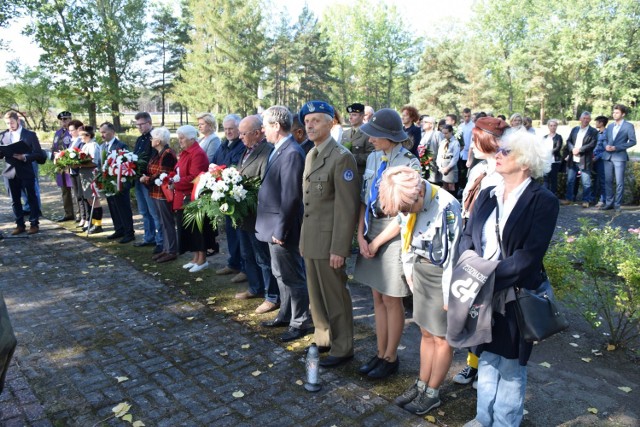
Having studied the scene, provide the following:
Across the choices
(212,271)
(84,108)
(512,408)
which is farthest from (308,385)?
(84,108)

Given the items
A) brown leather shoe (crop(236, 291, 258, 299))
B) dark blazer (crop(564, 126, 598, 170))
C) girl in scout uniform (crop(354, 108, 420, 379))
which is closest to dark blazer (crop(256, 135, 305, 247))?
girl in scout uniform (crop(354, 108, 420, 379))

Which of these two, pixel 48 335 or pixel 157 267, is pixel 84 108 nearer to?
pixel 157 267

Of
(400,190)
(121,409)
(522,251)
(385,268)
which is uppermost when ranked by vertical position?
(400,190)

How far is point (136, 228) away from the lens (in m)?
10.4

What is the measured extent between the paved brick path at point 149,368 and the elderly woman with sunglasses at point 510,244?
72 cm

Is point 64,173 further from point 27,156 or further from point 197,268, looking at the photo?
point 197,268

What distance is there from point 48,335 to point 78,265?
2732 mm

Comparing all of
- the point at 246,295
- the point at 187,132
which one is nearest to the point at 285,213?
the point at 246,295

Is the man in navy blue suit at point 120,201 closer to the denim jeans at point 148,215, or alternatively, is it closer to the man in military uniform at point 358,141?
the denim jeans at point 148,215

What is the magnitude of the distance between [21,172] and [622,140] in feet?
40.8

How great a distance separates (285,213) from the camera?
4902 millimetres

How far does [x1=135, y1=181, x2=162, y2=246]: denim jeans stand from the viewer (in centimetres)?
833

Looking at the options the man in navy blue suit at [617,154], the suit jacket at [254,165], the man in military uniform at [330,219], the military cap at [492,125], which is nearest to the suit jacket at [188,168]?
the suit jacket at [254,165]

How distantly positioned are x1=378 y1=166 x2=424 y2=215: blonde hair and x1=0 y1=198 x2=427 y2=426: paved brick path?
157cm
